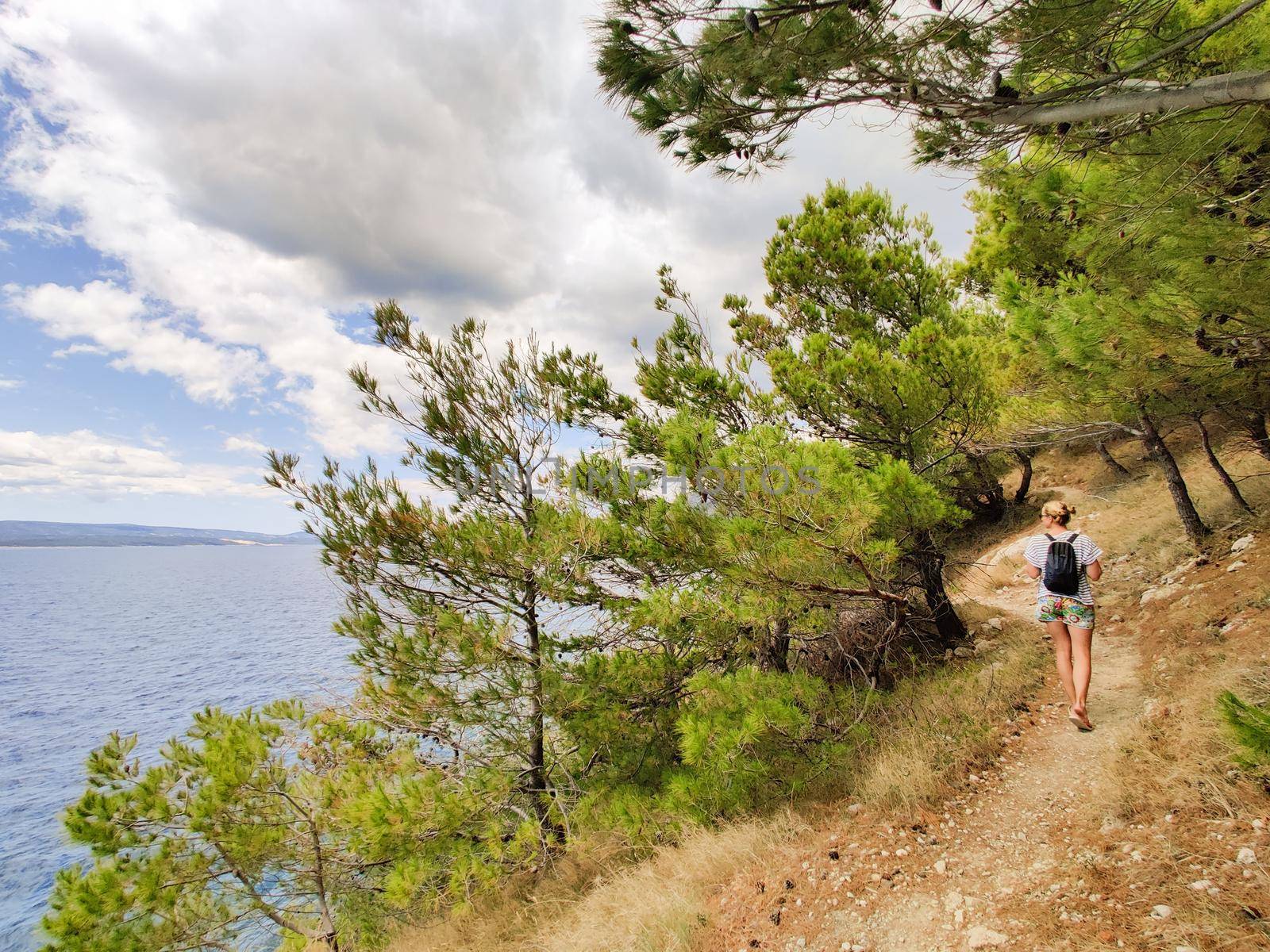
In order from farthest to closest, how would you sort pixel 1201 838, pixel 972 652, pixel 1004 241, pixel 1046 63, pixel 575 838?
pixel 1004 241 < pixel 972 652 < pixel 575 838 < pixel 1046 63 < pixel 1201 838

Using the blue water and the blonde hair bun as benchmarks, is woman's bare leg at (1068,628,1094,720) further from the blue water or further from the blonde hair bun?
the blue water

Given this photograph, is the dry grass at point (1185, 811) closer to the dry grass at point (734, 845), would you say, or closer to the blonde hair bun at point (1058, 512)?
the dry grass at point (734, 845)

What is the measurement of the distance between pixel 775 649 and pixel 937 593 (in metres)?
2.53

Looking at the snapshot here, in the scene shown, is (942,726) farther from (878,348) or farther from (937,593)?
(878,348)

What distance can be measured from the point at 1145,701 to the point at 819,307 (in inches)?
229

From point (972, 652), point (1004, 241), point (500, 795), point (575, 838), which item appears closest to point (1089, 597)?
point (972, 652)

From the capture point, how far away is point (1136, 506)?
11.7 m

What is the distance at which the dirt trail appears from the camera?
→ 2.91 meters

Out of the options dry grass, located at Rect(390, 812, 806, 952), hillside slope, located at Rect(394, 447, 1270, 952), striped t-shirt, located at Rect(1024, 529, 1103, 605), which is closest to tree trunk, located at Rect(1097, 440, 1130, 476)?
hillside slope, located at Rect(394, 447, 1270, 952)

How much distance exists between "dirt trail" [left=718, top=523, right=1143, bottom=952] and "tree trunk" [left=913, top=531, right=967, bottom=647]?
2.41 m

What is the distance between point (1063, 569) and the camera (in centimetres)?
440

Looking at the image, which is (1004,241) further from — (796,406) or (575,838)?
(575,838)

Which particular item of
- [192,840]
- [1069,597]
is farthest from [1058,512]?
[192,840]

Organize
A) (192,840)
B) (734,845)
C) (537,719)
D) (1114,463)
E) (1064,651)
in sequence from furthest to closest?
1. (1114,463)
2. (537,719)
3. (192,840)
4. (1064,651)
5. (734,845)
